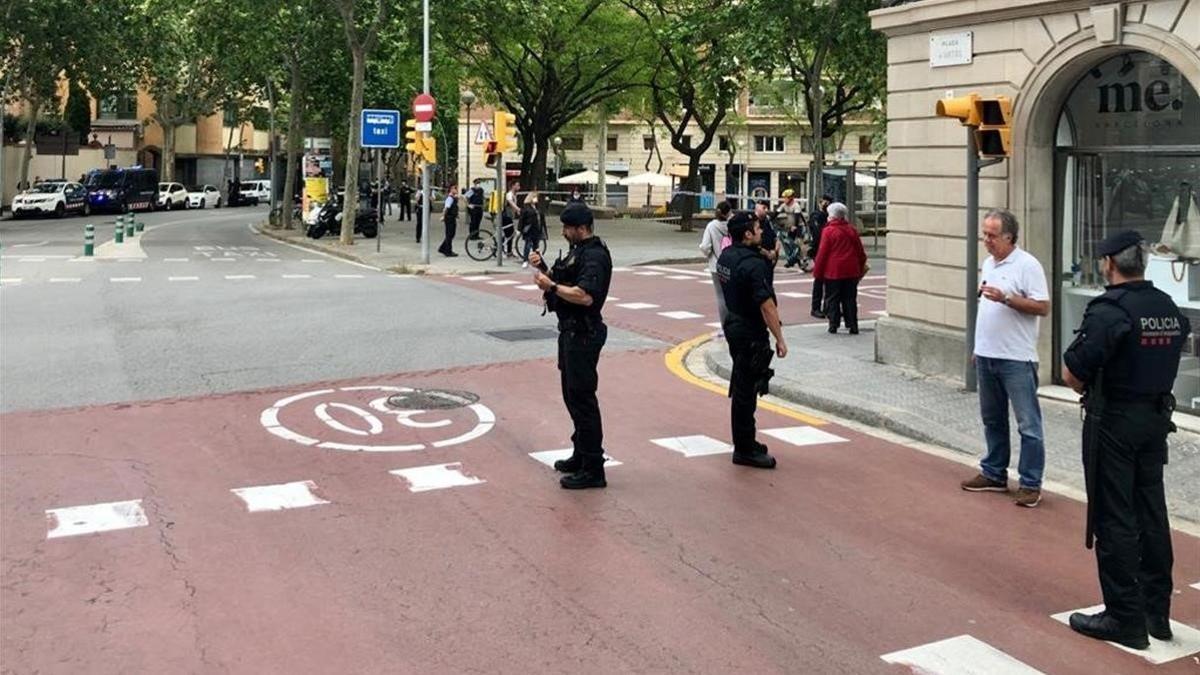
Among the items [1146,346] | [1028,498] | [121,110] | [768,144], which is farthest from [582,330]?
[121,110]

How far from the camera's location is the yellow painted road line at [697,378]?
31.0ft

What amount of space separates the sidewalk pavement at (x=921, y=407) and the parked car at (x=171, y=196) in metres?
57.0

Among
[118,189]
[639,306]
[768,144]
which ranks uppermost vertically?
[768,144]

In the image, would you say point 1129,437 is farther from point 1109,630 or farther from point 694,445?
point 694,445

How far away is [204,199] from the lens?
A: 6931 centimetres

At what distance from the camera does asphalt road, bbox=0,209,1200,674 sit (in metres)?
4.57

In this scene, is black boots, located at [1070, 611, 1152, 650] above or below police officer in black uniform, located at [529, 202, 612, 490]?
below

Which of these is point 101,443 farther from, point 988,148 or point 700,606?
point 988,148

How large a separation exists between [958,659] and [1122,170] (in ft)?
20.7

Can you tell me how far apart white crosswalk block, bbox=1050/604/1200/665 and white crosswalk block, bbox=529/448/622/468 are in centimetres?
333

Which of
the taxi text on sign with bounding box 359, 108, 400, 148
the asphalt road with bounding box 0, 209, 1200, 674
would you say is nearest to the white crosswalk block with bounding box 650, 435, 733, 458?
the asphalt road with bounding box 0, 209, 1200, 674

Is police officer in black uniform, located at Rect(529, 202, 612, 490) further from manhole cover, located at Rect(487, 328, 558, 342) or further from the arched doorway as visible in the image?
manhole cover, located at Rect(487, 328, 558, 342)

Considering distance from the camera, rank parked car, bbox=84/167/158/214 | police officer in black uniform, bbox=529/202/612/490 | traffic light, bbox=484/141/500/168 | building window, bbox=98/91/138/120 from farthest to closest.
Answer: building window, bbox=98/91/138/120
parked car, bbox=84/167/158/214
traffic light, bbox=484/141/500/168
police officer in black uniform, bbox=529/202/612/490

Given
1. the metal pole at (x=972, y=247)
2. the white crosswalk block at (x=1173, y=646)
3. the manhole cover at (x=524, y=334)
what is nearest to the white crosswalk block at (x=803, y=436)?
the metal pole at (x=972, y=247)
